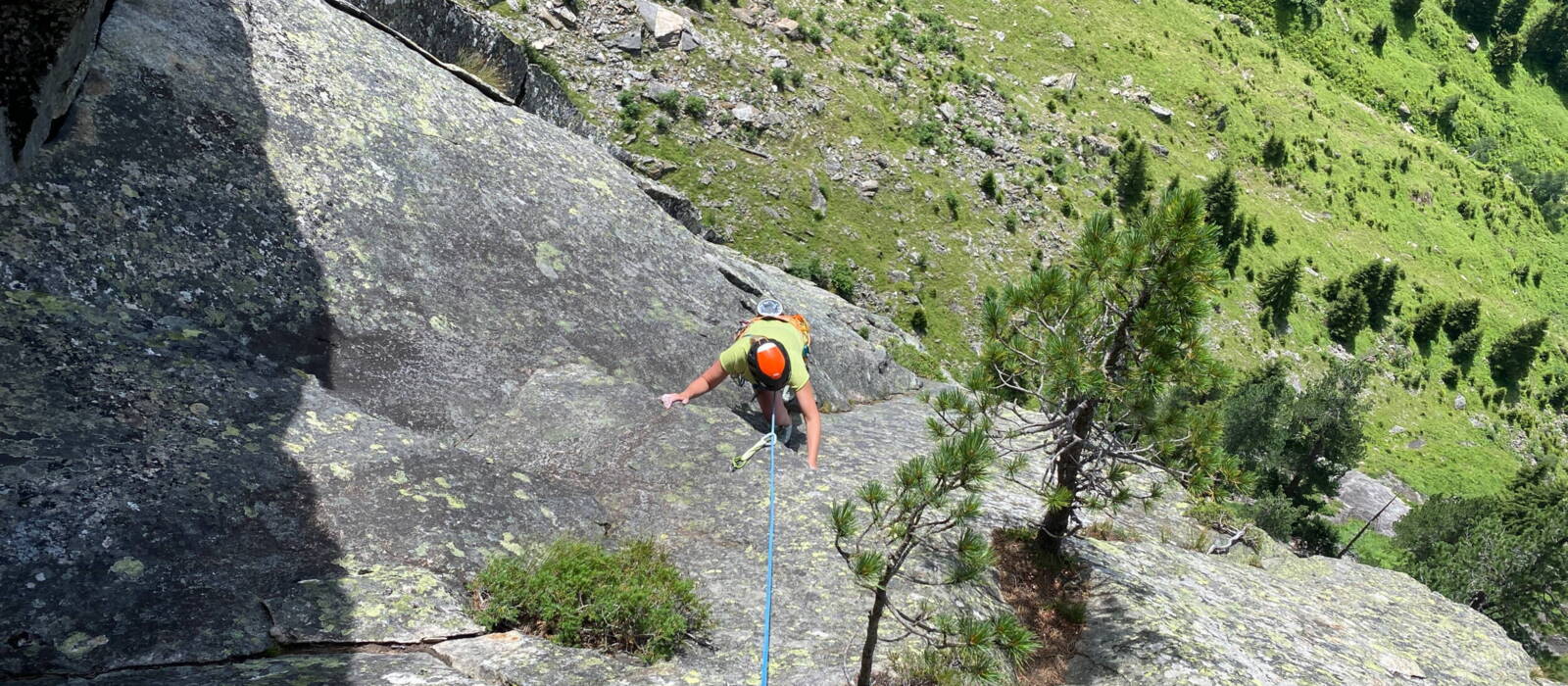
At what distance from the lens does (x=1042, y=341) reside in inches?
372

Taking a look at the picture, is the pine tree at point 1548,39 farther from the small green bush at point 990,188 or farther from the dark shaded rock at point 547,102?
the dark shaded rock at point 547,102

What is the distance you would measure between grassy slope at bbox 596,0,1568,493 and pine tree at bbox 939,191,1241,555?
104 feet

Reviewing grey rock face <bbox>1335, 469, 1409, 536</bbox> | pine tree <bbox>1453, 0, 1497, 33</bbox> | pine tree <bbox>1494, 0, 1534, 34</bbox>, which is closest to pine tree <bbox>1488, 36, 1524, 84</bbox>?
pine tree <bbox>1453, 0, 1497, 33</bbox>

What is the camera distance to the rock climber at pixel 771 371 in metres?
11.6

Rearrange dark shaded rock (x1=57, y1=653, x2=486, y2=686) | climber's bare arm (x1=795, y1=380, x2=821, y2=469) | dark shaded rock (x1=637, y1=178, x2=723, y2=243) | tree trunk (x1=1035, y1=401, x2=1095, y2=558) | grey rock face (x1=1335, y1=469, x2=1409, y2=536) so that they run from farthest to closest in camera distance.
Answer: grey rock face (x1=1335, y1=469, x2=1409, y2=536) < dark shaded rock (x1=637, y1=178, x2=723, y2=243) < climber's bare arm (x1=795, y1=380, x2=821, y2=469) < tree trunk (x1=1035, y1=401, x2=1095, y2=558) < dark shaded rock (x1=57, y1=653, x2=486, y2=686)

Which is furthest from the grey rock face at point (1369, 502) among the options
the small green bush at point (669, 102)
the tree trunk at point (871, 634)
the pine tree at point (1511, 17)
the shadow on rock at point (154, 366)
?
the pine tree at point (1511, 17)

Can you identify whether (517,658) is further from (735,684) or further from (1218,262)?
(1218,262)

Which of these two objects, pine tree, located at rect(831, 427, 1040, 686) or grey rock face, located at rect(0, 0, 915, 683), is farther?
grey rock face, located at rect(0, 0, 915, 683)

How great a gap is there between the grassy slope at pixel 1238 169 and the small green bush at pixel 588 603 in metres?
37.1

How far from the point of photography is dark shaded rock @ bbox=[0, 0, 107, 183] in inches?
249

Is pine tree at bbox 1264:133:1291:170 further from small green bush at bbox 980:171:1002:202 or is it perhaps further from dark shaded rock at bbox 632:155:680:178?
dark shaded rock at bbox 632:155:680:178

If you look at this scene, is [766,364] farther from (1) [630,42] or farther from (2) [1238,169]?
(2) [1238,169]

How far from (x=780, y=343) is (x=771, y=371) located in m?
0.53

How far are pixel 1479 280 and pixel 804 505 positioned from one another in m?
130
